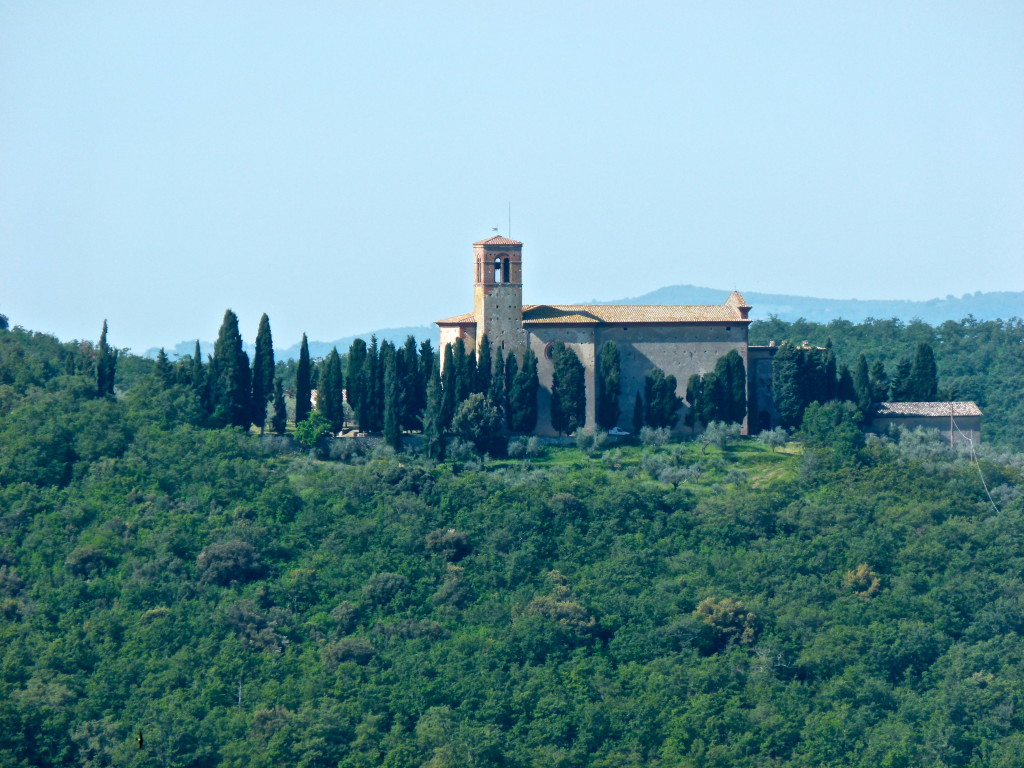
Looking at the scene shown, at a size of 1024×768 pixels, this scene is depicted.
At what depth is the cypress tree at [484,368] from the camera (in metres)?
50.2

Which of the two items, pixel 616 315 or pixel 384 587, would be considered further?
pixel 616 315

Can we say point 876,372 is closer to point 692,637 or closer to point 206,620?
point 692,637

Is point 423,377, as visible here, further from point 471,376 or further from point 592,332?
point 592,332

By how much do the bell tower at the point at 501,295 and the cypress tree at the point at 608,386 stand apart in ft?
7.94

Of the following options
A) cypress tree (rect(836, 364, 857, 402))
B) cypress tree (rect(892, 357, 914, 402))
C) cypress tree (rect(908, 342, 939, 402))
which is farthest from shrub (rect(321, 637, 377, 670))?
cypress tree (rect(908, 342, 939, 402))

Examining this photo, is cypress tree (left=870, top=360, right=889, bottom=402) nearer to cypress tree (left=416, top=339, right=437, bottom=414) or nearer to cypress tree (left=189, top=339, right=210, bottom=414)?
cypress tree (left=416, top=339, right=437, bottom=414)

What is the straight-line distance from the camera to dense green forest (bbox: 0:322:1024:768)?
3966cm

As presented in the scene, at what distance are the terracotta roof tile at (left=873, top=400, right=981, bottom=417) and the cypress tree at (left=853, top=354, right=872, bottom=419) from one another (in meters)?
0.56

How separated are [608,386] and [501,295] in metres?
4.01

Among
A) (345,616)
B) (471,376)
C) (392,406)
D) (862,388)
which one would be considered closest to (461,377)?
(471,376)

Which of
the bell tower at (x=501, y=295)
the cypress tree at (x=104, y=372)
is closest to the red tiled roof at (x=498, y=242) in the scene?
the bell tower at (x=501, y=295)

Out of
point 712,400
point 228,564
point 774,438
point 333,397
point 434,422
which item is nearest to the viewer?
point 228,564

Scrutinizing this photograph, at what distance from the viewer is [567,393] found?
2000 inches

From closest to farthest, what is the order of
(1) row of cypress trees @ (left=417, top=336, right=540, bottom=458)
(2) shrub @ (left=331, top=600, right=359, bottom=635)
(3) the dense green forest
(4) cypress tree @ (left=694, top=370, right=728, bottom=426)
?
(3) the dense green forest
(2) shrub @ (left=331, top=600, right=359, bottom=635)
(1) row of cypress trees @ (left=417, top=336, right=540, bottom=458)
(4) cypress tree @ (left=694, top=370, right=728, bottom=426)
